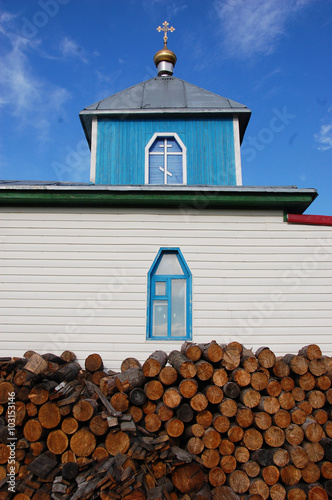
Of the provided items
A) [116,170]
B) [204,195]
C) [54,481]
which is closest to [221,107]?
[116,170]

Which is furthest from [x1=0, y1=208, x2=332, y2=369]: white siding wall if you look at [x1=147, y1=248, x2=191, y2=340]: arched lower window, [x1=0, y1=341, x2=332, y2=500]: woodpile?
[x1=0, y1=341, x2=332, y2=500]: woodpile

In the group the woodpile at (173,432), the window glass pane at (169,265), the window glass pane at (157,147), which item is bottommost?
the woodpile at (173,432)

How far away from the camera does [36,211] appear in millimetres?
7262

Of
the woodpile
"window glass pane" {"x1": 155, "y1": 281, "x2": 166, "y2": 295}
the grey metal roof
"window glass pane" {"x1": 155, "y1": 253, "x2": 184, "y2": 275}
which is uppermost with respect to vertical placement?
the grey metal roof

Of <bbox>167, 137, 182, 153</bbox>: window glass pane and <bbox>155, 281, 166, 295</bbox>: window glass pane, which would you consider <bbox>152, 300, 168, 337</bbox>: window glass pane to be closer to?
<bbox>155, 281, 166, 295</bbox>: window glass pane

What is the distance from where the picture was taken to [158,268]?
7098 millimetres

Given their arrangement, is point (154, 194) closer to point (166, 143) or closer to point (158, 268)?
point (158, 268)

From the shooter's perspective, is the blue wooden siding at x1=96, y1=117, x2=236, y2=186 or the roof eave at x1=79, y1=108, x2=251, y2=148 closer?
the blue wooden siding at x1=96, y1=117, x2=236, y2=186

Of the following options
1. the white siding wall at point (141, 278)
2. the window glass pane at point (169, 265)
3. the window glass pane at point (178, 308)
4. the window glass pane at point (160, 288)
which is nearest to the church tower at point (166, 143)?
the white siding wall at point (141, 278)

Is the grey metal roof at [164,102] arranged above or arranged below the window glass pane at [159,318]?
above

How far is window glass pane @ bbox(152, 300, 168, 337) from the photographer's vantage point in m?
6.83

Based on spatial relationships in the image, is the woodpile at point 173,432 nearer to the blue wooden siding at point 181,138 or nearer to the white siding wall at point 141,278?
the white siding wall at point 141,278

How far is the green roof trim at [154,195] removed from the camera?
22.9ft

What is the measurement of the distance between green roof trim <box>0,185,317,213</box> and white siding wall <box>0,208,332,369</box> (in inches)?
10.6
